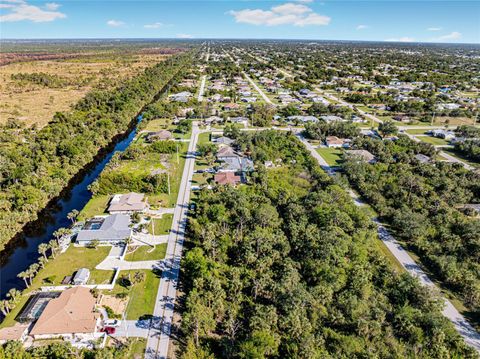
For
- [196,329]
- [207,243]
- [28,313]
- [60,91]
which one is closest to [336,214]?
[207,243]

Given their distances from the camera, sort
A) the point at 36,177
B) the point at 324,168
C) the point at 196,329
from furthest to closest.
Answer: the point at 324,168 → the point at 36,177 → the point at 196,329

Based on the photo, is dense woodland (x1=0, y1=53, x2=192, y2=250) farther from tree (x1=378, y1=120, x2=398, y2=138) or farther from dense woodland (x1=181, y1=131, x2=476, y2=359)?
tree (x1=378, y1=120, x2=398, y2=138)

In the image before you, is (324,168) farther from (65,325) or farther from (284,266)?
(65,325)

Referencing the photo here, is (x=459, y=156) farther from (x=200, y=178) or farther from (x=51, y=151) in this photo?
(x=51, y=151)

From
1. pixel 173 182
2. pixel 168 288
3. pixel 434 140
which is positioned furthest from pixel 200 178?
pixel 434 140

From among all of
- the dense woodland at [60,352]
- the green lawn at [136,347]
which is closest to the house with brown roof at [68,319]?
the dense woodland at [60,352]

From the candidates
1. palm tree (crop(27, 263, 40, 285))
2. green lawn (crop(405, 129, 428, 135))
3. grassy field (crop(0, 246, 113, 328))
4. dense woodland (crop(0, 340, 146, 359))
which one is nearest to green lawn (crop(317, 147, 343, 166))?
green lawn (crop(405, 129, 428, 135))

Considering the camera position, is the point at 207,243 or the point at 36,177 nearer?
the point at 207,243
